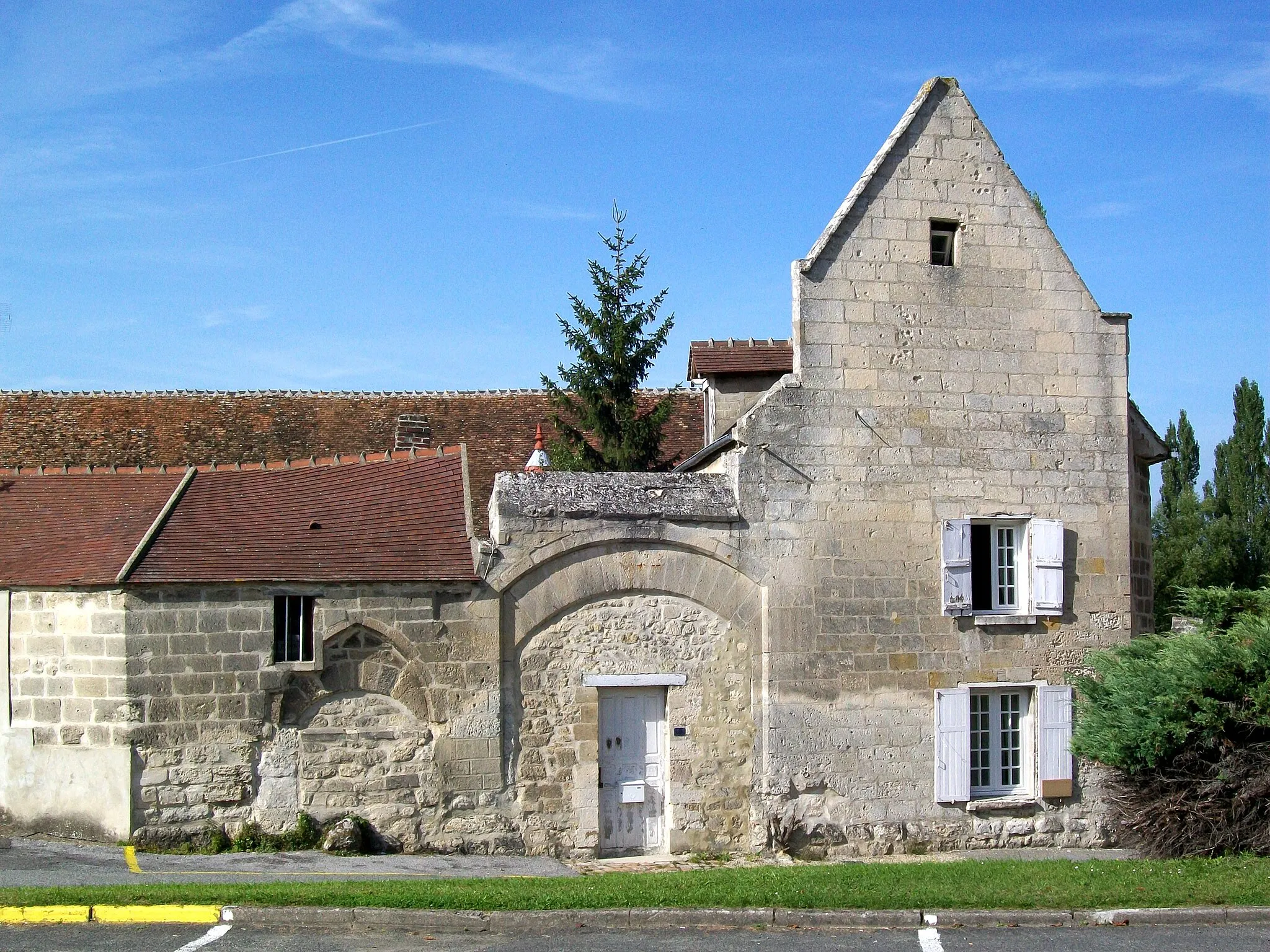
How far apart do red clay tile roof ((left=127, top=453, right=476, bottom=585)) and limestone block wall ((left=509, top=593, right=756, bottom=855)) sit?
1.53m

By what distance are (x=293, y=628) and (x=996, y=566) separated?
8.08 metres

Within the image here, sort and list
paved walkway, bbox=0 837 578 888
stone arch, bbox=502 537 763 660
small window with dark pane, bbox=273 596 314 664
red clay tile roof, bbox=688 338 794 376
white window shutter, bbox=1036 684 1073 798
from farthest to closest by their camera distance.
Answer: red clay tile roof, bbox=688 338 794 376, white window shutter, bbox=1036 684 1073 798, stone arch, bbox=502 537 763 660, small window with dark pane, bbox=273 596 314 664, paved walkway, bbox=0 837 578 888

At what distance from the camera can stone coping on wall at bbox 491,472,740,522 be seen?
13.7 m

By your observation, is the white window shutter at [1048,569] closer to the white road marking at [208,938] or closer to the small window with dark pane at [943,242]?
the small window with dark pane at [943,242]

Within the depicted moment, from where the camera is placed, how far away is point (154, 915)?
9688mm

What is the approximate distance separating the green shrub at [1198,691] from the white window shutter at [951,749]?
165 cm

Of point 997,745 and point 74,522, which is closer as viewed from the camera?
point 74,522

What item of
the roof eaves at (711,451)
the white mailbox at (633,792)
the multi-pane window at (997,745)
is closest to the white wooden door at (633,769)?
the white mailbox at (633,792)

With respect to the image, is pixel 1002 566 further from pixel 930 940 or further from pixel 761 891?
pixel 930 940

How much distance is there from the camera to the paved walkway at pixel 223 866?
432 inches

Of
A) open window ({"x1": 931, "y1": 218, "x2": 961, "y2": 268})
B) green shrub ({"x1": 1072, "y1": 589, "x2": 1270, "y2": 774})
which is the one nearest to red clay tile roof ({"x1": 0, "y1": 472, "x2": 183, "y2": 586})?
open window ({"x1": 931, "y1": 218, "x2": 961, "y2": 268})

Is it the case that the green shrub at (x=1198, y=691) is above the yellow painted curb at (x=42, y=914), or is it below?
above

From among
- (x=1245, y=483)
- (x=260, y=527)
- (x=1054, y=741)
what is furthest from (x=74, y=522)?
(x=1245, y=483)

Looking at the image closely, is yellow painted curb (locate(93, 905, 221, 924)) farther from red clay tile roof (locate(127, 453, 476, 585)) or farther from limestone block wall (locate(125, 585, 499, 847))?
red clay tile roof (locate(127, 453, 476, 585))
